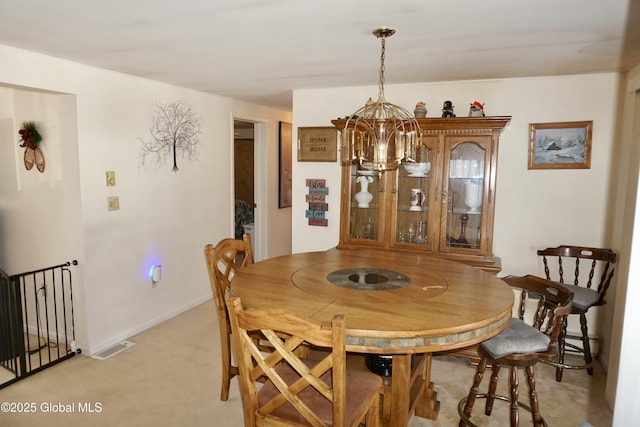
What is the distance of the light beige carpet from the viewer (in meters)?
2.47

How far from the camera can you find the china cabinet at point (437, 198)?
3248mm

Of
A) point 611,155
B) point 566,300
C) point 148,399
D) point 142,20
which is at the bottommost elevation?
point 148,399

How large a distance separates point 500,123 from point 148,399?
3.06 meters

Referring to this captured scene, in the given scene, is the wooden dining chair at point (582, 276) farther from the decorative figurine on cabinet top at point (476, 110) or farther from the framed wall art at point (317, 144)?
the framed wall art at point (317, 144)

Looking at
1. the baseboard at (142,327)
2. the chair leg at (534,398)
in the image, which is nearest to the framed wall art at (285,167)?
the baseboard at (142,327)

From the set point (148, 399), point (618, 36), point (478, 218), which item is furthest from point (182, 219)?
point (618, 36)

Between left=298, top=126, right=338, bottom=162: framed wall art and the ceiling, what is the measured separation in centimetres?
60

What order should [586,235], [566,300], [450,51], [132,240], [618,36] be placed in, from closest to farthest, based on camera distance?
[566,300] < [618,36] < [450,51] < [586,235] < [132,240]

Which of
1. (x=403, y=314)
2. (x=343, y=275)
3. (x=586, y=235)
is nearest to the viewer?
(x=403, y=314)

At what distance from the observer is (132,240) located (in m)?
3.59

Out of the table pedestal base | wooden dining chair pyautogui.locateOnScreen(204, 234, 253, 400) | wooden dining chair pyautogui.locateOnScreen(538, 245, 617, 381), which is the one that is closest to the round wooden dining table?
the table pedestal base

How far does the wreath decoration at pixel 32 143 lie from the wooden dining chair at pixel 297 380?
2.62 m

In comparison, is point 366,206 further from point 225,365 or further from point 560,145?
point 225,365

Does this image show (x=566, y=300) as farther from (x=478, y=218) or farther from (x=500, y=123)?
(x=500, y=123)
